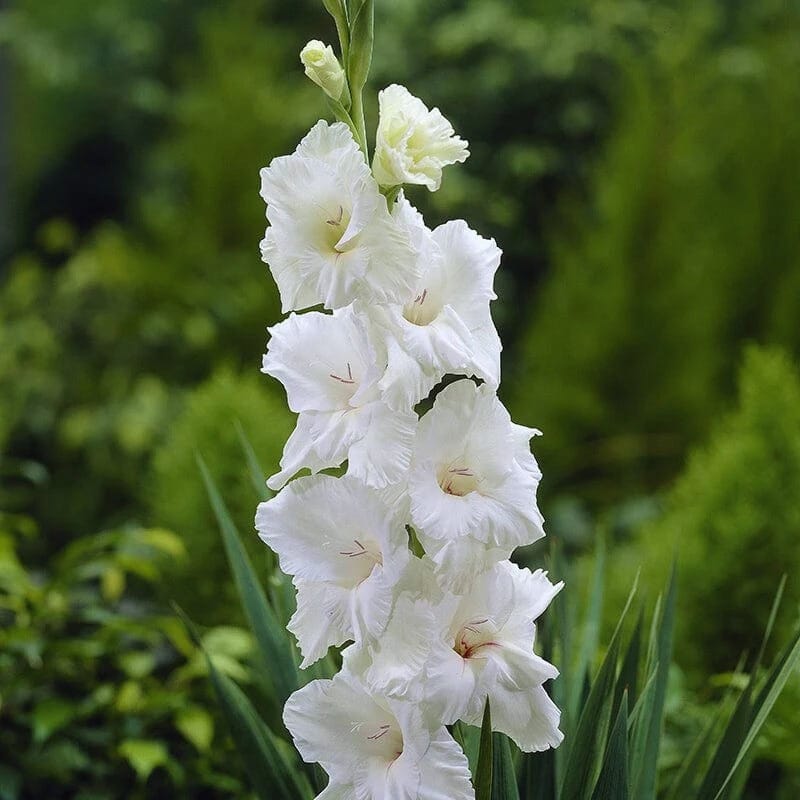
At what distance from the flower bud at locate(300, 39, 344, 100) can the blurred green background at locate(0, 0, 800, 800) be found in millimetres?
1045

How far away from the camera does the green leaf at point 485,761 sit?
117cm

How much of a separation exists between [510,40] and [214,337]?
2.06 metres

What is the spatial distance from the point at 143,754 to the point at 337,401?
906 mm

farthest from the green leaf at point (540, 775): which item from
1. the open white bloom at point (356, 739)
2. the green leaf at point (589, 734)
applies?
the open white bloom at point (356, 739)

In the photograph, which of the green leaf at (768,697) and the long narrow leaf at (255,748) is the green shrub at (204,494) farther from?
the green leaf at (768,697)

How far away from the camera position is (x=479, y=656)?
1.19 metres

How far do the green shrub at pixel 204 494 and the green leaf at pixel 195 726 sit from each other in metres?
0.42

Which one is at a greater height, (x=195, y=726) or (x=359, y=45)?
(x=359, y=45)

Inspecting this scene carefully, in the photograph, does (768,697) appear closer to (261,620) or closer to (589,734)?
(589,734)

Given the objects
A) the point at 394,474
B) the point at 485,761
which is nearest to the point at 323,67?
the point at 394,474

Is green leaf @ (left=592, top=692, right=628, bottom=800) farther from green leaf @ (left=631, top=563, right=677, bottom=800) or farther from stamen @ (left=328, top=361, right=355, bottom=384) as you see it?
stamen @ (left=328, top=361, right=355, bottom=384)

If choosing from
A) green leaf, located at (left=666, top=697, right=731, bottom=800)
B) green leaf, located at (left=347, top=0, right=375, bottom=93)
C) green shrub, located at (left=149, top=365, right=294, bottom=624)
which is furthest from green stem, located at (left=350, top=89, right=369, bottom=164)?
green shrub, located at (left=149, top=365, right=294, bottom=624)

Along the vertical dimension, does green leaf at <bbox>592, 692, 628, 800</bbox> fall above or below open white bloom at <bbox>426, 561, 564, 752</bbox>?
below

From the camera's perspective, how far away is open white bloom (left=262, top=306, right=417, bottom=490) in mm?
1147
